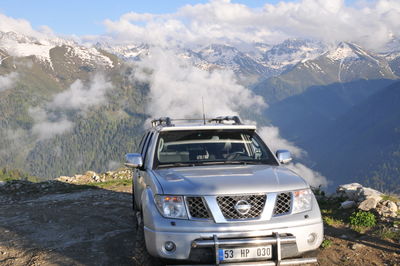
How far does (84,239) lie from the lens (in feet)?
26.7

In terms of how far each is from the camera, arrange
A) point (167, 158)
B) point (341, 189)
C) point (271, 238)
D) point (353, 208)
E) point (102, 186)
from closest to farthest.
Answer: point (271, 238) < point (167, 158) < point (353, 208) < point (341, 189) < point (102, 186)

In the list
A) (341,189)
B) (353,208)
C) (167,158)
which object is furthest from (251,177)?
(341,189)

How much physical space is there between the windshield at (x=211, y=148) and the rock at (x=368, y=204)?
3541 mm

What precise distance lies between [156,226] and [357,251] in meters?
3.82

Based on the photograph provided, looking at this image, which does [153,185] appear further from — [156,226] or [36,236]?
[36,236]

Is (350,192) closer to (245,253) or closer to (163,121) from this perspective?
(163,121)

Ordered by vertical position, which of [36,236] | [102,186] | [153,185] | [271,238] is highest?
[153,185]

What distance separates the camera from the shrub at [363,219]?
8.23 m

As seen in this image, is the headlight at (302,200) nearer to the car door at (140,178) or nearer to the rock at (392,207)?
the car door at (140,178)

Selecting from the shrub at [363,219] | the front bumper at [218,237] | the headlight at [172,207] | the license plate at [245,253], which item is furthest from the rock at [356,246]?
the headlight at [172,207]

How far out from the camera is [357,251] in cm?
682

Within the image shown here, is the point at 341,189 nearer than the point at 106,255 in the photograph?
No

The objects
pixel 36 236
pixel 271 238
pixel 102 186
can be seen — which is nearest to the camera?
pixel 271 238

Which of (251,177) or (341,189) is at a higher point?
(251,177)
